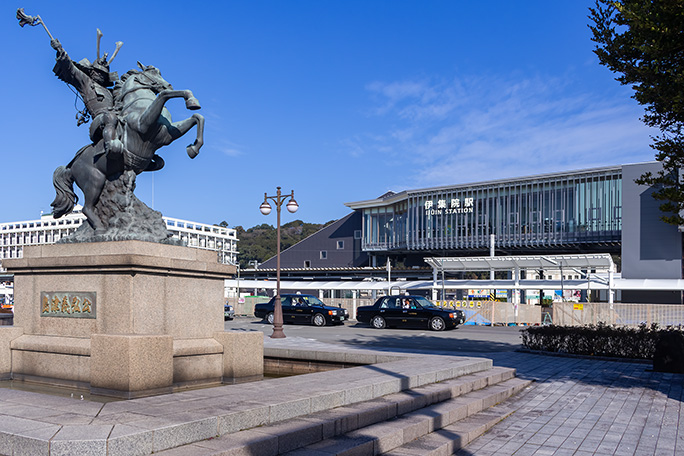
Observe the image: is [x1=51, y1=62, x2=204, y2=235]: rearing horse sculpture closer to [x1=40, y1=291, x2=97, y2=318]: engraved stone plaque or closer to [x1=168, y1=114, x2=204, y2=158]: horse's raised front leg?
[x1=168, y1=114, x2=204, y2=158]: horse's raised front leg

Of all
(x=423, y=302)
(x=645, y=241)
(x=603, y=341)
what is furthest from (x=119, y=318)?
(x=645, y=241)

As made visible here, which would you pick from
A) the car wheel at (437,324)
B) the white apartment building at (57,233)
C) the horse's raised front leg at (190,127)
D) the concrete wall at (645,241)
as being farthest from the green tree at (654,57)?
the white apartment building at (57,233)

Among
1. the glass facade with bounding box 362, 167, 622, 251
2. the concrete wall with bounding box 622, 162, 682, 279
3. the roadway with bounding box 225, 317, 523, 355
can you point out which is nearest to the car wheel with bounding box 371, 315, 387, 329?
the roadway with bounding box 225, 317, 523, 355

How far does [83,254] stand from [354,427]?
460 centimetres

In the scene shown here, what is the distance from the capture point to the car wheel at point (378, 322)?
96.0ft

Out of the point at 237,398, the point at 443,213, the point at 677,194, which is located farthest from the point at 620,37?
the point at 443,213

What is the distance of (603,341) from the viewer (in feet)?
53.0

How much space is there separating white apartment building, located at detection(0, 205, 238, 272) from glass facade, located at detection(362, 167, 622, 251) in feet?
72.9

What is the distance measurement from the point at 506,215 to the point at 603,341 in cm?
4732

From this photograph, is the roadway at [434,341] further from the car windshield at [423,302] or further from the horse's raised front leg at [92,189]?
the horse's raised front leg at [92,189]

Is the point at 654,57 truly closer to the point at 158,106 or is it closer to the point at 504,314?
the point at 158,106

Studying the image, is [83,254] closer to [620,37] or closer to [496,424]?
[496,424]

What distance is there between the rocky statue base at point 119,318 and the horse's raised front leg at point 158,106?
5.98 feet

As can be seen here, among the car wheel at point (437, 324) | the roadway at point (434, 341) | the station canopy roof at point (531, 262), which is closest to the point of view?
the roadway at point (434, 341)
